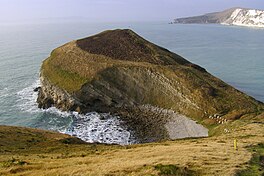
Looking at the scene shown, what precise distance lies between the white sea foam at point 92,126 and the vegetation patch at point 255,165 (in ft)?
104

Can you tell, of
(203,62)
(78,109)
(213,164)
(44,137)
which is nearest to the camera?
(213,164)

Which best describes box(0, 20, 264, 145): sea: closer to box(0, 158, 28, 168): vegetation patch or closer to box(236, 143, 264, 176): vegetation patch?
box(0, 158, 28, 168): vegetation patch

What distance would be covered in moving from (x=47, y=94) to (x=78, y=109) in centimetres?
1382

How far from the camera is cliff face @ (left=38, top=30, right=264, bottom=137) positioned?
68.0 m

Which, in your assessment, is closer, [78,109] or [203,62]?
[78,109]

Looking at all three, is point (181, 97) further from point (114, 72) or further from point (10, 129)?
point (10, 129)

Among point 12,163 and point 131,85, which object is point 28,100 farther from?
point 12,163

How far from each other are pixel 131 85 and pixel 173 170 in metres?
56.6

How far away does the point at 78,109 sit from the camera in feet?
251

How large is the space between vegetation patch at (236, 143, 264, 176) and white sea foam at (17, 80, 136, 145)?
104ft

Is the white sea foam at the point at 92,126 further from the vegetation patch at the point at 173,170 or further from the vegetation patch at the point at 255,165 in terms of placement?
the vegetation patch at the point at 173,170

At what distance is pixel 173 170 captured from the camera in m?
24.0

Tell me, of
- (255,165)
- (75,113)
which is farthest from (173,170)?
(75,113)

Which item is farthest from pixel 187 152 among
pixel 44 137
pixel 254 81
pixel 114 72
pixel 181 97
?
pixel 254 81
